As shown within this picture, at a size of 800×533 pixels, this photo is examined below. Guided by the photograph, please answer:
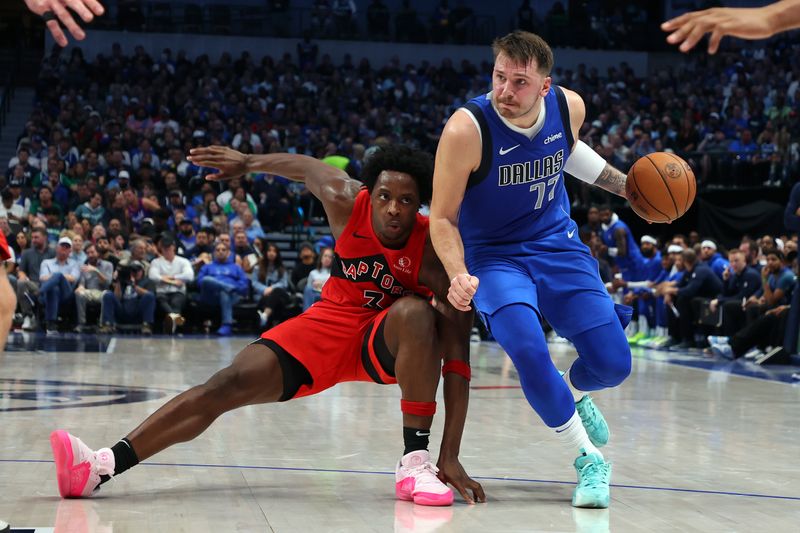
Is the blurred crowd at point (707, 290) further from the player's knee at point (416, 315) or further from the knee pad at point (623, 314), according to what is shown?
the player's knee at point (416, 315)

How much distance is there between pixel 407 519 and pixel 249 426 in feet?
7.50

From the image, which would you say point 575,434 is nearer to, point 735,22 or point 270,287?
point 735,22

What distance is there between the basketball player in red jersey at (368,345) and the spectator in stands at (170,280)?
894cm

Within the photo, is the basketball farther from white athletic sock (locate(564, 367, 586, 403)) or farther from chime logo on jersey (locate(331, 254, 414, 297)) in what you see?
chime logo on jersey (locate(331, 254, 414, 297))

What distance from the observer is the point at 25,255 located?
12875 millimetres

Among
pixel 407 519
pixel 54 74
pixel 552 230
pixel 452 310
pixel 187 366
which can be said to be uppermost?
pixel 54 74

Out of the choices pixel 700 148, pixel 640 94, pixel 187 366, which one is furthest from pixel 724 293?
pixel 640 94

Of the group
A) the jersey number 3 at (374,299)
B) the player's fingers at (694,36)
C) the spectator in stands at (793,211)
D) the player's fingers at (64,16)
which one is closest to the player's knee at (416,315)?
the jersey number 3 at (374,299)

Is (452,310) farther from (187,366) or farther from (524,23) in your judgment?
(524,23)

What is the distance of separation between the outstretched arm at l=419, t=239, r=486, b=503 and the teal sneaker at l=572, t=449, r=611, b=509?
38 cm

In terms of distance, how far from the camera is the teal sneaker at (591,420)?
4.32 metres

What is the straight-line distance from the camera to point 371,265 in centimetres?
411

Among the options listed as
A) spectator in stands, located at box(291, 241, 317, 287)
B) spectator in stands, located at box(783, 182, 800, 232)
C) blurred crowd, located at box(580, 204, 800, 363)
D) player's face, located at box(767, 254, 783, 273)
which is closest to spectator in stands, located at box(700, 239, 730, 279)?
blurred crowd, located at box(580, 204, 800, 363)

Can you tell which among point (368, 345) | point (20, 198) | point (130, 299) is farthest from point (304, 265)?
point (368, 345)
